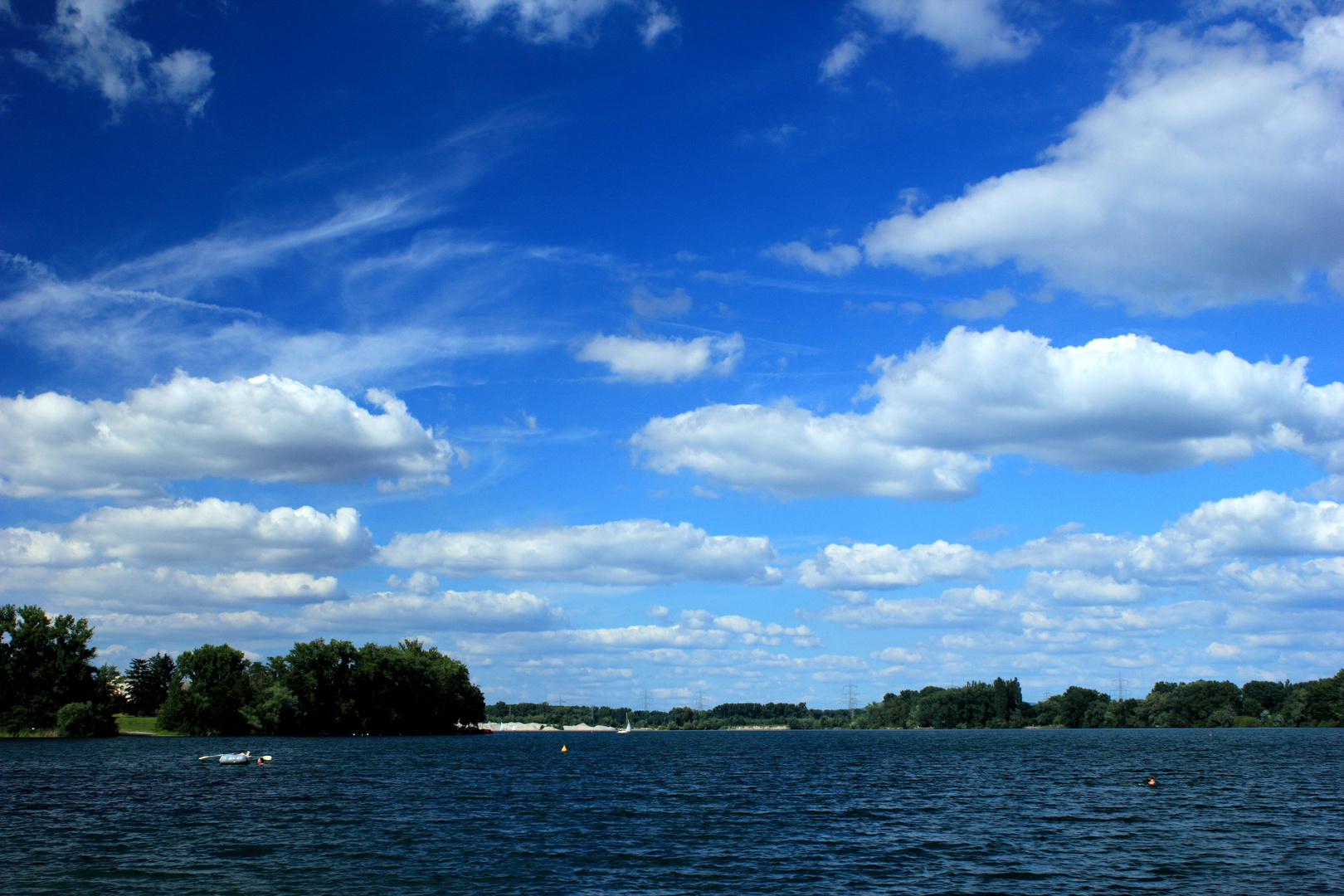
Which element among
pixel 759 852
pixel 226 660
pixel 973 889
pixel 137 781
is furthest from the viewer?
pixel 226 660

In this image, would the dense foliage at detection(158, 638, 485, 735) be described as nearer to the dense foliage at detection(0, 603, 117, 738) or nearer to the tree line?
the tree line

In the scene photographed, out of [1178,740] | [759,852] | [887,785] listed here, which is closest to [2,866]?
[759,852]

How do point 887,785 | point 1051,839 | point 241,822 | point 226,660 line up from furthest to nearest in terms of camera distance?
point 226,660 → point 887,785 → point 241,822 → point 1051,839

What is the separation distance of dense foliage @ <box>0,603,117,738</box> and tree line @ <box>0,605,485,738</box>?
14 cm

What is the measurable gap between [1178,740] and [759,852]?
550 feet

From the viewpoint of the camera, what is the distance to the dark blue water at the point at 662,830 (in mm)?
38281

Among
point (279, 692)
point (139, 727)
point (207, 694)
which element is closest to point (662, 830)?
point (279, 692)

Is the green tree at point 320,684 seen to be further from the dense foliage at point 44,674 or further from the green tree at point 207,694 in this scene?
the dense foliage at point 44,674

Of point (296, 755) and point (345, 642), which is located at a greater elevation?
point (345, 642)

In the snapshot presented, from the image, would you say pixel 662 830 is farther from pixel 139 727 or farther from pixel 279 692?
pixel 139 727

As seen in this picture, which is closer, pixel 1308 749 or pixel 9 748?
pixel 9 748

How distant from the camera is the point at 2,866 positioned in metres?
39.3

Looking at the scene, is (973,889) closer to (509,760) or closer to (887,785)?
(887,785)

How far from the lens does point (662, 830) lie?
2120 inches
